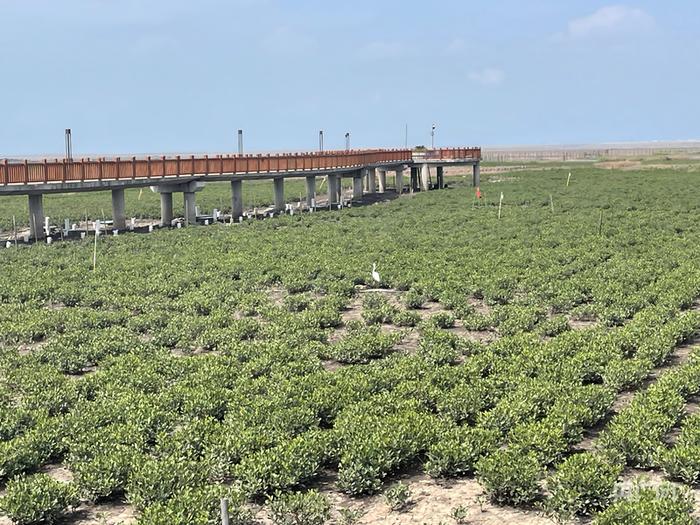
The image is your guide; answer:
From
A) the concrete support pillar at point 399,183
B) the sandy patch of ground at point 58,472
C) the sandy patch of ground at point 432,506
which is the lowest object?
the sandy patch of ground at point 432,506

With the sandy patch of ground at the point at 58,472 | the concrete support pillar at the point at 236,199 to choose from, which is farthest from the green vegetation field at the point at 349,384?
the concrete support pillar at the point at 236,199

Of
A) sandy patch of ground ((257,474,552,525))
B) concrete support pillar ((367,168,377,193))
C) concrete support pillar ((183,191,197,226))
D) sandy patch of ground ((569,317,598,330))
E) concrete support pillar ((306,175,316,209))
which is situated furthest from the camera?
concrete support pillar ((367,168,377,193))

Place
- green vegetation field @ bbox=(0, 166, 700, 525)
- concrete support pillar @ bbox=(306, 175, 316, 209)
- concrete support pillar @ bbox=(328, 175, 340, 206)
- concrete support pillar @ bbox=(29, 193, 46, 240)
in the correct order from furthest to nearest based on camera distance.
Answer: concrete support pillar @ bbox=(328, 175, 340, 206) → concrete support pillar @ bbox=(306, 175, 316, 209) → concrete support pillar @ bbox=(29, 193, 46, 240) → green vegetation field @ bbox=(0, 166, 700, 525)

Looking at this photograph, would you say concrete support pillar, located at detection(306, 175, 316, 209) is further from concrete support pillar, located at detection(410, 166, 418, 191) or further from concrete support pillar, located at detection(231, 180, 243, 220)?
concrete support pillar, located at detection(410, 166, 418, 191)

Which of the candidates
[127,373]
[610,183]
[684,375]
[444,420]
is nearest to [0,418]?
[127,373]

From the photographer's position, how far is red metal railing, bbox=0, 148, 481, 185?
117ft

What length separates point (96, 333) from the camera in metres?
17.8

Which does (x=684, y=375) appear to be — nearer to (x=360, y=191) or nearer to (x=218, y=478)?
(x=218, y=478)

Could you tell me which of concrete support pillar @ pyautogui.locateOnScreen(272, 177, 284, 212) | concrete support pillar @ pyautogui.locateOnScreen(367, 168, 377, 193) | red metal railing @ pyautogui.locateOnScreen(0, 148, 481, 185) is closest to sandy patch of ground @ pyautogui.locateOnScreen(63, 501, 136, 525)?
red metal railing @ pyautogui.locateOnScreen(0, 148, 481, 185)

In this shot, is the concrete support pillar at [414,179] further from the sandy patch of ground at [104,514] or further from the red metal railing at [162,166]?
the sandy patch of ground at [104,514]

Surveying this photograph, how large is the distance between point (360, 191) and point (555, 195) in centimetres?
1729

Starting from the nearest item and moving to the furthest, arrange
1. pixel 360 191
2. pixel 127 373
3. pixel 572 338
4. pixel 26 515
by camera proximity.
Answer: pixel 26 515 < pixel 127 373 < pixel 572 338 < pixel 360 191

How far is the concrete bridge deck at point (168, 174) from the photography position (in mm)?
36031

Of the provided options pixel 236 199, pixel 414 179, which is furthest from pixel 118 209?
pixel 414 179
